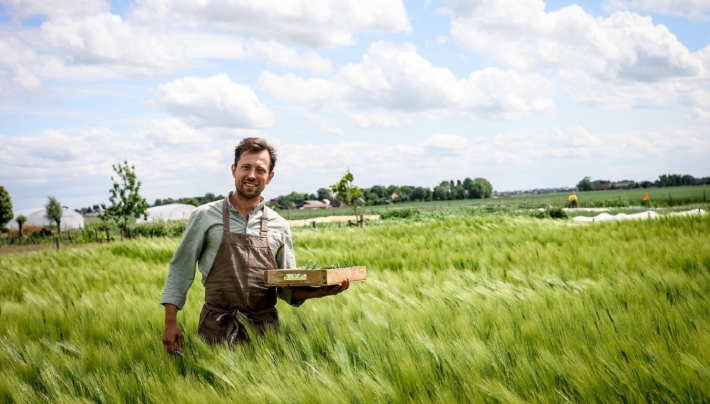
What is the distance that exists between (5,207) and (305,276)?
63017mm

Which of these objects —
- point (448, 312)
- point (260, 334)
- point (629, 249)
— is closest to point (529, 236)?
point (629, 249)

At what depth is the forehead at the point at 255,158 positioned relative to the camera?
11.0 ft

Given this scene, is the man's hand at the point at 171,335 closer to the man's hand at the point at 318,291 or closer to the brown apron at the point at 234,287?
the brown apron at the point at 234,287

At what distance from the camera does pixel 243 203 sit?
137 inches

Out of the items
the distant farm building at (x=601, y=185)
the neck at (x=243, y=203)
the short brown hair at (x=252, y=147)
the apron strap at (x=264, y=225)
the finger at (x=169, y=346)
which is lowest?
the finger at (x=169, y=346)

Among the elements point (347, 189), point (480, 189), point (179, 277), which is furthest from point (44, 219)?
point (480, 189)

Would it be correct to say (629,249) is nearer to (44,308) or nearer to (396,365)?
(396,365)

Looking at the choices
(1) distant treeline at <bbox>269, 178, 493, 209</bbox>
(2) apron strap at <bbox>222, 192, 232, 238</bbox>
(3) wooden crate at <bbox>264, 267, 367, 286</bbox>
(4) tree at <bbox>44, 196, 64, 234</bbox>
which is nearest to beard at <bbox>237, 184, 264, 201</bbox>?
(2) apron strap at <bbox>222, 192, 232, 238</bbox>

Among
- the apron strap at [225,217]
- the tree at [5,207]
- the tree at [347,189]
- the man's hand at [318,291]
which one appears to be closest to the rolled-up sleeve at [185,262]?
the apron strap at [225,217]

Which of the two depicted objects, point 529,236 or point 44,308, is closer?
point 44,308

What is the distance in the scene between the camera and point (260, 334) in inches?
132

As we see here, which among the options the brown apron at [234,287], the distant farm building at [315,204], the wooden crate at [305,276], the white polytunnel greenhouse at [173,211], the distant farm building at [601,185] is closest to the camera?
the wooden crate at [305,276]

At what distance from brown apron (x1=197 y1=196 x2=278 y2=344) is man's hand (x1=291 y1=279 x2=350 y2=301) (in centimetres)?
22

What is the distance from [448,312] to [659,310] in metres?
1.25
